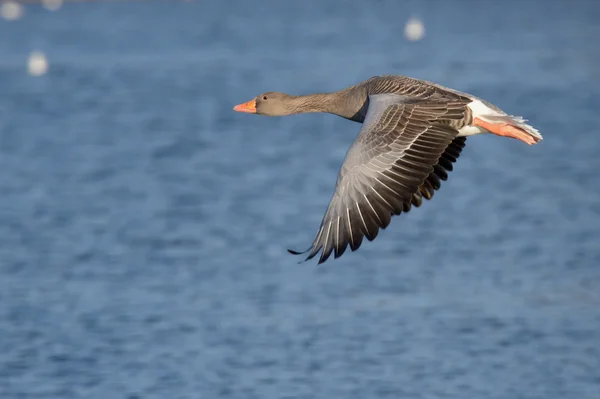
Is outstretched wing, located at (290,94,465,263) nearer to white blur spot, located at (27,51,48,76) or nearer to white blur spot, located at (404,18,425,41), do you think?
white blur spot, located at (27,51,48,76)

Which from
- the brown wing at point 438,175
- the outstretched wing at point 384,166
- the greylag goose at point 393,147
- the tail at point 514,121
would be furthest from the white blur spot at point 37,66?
the outstretched wing at point 384,166

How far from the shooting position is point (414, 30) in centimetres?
3269

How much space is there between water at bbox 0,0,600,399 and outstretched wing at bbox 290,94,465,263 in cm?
346

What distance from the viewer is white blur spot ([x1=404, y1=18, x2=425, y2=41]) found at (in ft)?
105

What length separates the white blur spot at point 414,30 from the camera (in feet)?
105

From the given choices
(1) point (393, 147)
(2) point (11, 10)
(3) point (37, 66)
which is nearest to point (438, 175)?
(1) point (393, 147)

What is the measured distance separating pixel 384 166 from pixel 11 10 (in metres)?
31.4

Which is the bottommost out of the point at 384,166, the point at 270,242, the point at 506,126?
the point at 270,242

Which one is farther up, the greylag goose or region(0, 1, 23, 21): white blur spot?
region(0, 1, 23, 21): white blur spot

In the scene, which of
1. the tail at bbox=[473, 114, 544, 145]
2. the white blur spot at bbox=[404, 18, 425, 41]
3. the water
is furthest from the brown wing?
the white blur spot at bbox=[404, 18, 425, 41]

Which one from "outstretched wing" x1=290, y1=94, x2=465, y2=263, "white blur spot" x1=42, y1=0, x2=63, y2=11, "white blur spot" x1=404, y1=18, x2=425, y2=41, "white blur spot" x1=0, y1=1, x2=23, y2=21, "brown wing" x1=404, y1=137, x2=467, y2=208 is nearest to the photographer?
"outstretched wing" x1=290, y1=94, x2=465, y2=263

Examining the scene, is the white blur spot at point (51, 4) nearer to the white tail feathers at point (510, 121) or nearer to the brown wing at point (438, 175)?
the brown wing at point (438, 175)

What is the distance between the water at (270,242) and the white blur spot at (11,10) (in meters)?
7.33

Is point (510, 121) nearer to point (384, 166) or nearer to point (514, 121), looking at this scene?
point (514, 121)
